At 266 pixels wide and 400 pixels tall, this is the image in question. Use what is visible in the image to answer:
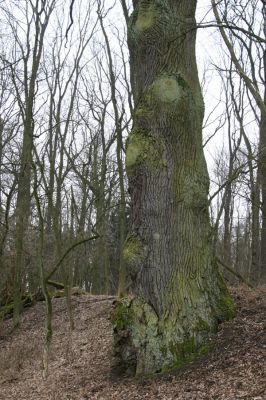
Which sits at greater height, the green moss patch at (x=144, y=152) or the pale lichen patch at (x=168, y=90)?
the pale lichen patch at (x=168, y=90)

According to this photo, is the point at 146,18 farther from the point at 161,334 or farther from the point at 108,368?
the point at 108,368

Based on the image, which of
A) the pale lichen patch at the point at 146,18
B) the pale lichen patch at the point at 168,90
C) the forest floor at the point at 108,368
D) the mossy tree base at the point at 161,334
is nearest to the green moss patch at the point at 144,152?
the pale lichen patch at the point at 168,90

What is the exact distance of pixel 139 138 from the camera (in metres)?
6.67

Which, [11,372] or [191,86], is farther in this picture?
[11,372]

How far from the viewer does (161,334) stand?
20.2 feet

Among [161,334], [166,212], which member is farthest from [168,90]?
[161,334]

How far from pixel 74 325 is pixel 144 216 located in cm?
501

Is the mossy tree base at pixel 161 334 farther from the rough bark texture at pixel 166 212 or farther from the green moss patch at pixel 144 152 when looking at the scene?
the green moss patch at pixel 144 152

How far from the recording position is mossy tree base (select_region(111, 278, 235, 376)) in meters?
6.06

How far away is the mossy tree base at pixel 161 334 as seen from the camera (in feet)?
19.9

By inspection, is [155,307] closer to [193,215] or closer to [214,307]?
[214,307]

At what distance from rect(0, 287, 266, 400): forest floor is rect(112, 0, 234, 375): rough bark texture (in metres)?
0.31

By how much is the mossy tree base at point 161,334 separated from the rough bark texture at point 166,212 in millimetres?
12

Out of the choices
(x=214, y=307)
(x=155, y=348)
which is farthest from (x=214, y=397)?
(x=214, y=307)
